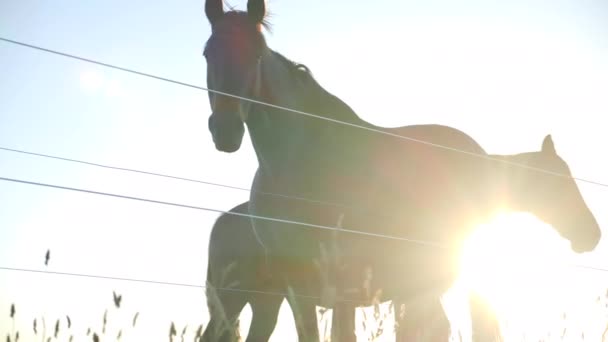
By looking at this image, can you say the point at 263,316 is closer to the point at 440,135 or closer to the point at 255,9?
the point at 440,135

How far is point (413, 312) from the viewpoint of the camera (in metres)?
4.84

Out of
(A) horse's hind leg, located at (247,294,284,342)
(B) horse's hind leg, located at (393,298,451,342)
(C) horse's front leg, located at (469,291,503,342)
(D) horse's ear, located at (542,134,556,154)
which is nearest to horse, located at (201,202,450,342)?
(A) horse's hind leg, located at (247,294,284,342)

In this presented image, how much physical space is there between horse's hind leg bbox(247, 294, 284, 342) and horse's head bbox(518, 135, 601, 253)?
251 centimetres

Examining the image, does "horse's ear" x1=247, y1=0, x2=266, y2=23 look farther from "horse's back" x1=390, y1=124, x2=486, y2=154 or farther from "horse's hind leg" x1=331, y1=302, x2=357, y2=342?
"horse's hind leg" x1=331, y1=302, x2=357, y2=342

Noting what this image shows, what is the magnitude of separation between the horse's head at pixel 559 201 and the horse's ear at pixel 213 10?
123 inches

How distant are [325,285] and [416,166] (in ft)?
7.21

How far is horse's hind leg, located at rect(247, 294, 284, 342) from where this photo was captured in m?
5.48

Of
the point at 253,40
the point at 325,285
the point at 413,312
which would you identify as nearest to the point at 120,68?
the point at 253,40

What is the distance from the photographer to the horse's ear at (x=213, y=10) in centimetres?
526

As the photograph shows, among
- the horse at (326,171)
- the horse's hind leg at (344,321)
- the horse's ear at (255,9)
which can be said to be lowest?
the horse's hind leg at (344,321)

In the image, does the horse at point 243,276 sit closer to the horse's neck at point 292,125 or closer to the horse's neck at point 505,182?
the horse's neck at point 292,125

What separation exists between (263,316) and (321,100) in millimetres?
1892

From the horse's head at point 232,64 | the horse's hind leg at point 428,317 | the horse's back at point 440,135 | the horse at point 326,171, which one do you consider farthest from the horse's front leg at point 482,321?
the horse's head at point 232,64

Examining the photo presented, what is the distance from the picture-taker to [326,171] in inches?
185
